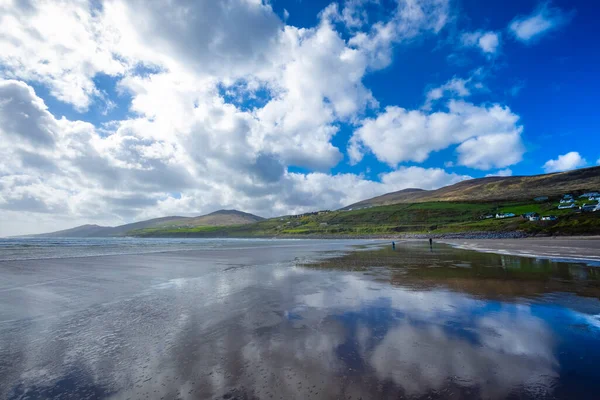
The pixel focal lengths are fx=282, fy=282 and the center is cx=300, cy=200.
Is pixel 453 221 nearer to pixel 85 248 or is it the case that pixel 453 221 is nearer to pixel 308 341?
pixel 85 248

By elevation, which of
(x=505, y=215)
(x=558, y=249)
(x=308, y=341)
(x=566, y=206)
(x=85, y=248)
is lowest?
(x=558, y=249)

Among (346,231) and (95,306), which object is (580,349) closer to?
(95,306)

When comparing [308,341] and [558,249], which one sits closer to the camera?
[308,341]

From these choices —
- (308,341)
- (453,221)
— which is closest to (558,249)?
(308,341)

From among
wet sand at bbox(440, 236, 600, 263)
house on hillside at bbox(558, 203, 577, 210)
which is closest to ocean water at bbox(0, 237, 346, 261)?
wet sand at bbox(440, 236, 600, 263)

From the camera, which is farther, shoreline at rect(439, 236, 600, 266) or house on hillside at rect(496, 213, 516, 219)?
house on hillside at rect(496, 213, 516, 219)

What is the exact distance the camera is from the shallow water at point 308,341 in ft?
19.2

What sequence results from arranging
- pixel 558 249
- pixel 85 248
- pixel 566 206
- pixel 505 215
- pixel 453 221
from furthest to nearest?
pixel 453 221 → pixel 505 215 → pixel 566 206 → pixel 85 248 → pixel 558 249

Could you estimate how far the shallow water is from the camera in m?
5.84

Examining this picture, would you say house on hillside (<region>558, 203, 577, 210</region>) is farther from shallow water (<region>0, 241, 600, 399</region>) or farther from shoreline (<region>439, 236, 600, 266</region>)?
shallow water (<region>0, 241, 600, 399</region>)

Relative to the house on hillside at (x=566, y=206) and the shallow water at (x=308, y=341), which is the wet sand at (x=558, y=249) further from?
the house on hillside at (x=566, y=206)

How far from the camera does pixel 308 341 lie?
838cm

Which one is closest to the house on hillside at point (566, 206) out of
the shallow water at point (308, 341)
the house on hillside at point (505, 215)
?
the house on hillside at point (505, 215)

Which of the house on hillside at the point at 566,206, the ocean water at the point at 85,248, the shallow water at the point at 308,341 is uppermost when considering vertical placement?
the house on hillside at the point at 566,206
